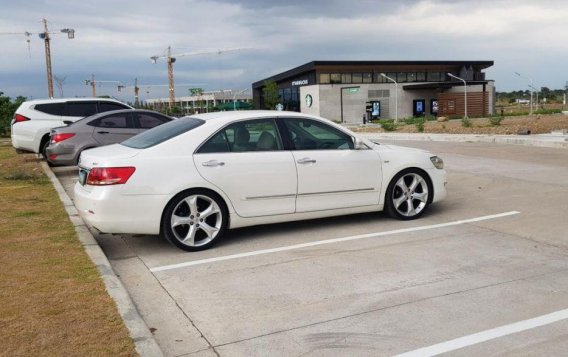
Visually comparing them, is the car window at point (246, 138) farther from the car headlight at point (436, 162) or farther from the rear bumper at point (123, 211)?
the car headlight at point (436, 162)

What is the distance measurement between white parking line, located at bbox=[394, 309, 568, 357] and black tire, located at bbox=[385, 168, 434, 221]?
317 centimetres

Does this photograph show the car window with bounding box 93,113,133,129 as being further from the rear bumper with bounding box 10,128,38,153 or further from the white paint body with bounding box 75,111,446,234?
the white paint body with bounding box 75,111,446,234

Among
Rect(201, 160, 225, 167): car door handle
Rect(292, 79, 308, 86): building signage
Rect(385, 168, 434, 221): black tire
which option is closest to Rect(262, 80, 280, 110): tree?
Rect(292, 79, 308, 86): building signage

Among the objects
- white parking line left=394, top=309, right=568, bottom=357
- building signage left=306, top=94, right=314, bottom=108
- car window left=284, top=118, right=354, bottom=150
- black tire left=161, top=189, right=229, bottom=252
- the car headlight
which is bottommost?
white parking line left=394, top=309, right=568, bottom=357

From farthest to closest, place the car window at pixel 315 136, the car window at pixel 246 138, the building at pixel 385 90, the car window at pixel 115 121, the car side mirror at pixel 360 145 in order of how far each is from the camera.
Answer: the building at pixel 385 90 → the car window at pixel 115 121 → the car side mirror at pixel 360 145 → the car window at pixel 315 136 → the car window at pixel 246 138

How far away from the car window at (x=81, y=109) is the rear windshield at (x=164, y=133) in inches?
345

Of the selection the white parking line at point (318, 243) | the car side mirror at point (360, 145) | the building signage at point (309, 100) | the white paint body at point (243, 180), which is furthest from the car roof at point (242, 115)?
the building signage at point (309, 100)

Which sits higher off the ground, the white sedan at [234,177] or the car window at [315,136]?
the car window at [315,136]

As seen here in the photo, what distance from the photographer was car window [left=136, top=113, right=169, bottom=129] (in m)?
12.9

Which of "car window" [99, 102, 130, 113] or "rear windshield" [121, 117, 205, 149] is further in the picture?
"car window" [99, 102, 130, 113]

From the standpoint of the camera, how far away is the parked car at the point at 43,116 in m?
14.4

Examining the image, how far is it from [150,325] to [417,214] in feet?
14.2

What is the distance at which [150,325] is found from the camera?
4.17m

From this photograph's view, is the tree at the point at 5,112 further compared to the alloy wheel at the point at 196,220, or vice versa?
the tree at the point at 5,112
